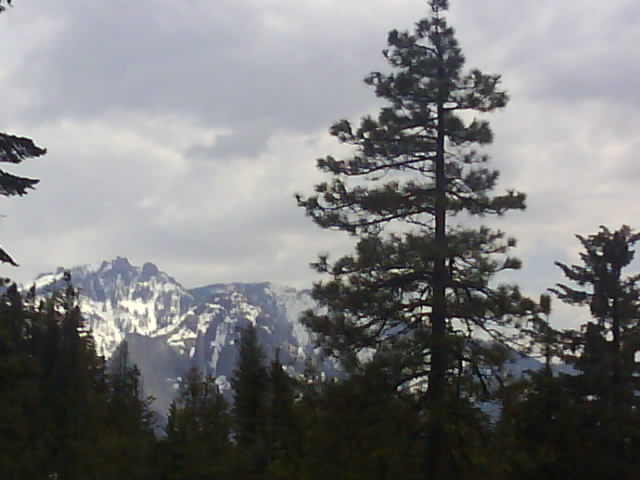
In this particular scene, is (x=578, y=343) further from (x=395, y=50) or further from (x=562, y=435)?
(x=395, y=50)

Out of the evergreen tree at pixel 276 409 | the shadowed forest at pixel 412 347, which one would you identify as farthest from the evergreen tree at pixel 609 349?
the evergreen tree at pixel 276 409

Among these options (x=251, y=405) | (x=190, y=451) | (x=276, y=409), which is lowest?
(x=190, y=451)

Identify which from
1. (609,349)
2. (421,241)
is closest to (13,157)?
(421,241)

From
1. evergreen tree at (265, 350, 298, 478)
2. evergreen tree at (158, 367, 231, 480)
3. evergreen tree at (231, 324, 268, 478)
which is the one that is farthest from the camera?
evergreen tree at (265, 350, 298, 478)

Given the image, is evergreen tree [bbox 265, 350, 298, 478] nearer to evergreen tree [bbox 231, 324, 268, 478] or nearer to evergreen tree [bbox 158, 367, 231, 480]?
evergreen tree [bbox 231, 324, 268, 478]

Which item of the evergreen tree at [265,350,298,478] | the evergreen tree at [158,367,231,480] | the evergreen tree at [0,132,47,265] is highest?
the evergreen tree at [0,132,47,265]

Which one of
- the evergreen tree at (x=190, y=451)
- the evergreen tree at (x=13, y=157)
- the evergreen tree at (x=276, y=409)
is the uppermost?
the evergreen tree at (x=13, y=157)

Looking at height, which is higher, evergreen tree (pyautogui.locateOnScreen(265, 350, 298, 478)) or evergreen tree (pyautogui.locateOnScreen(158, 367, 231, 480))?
evergreen tree (pyautogui.locateOnScreen(265, 350, 298, 478))

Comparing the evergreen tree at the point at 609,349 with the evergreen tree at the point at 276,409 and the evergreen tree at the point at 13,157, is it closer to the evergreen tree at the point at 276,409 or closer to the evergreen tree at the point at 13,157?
the evergreen tree at the point at 276,409

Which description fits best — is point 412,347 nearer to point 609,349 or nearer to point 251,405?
point 609,349

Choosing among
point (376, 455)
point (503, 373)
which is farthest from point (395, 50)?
point (376, 455)

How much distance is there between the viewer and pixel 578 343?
35.9 m

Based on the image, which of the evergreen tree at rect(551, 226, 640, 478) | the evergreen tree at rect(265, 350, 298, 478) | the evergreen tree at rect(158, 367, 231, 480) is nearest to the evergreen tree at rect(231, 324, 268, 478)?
the evergreen tree at rect(265, 350, 298, 478)

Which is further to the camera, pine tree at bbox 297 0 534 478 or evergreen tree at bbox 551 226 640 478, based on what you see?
evergreen tree at bbox 551 226 640 478
